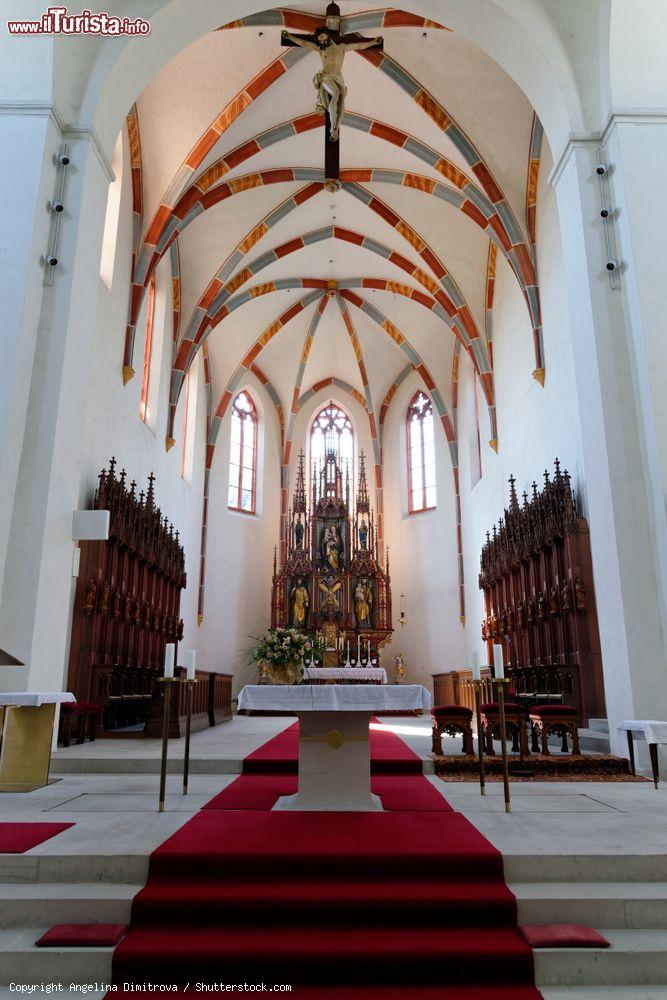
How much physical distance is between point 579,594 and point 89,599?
661 cm

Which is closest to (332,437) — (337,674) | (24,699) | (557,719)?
(337,674)

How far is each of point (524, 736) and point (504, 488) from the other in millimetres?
8152

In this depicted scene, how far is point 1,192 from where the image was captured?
6930 mm

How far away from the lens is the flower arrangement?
951 cm

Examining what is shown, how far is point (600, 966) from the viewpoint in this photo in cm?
303

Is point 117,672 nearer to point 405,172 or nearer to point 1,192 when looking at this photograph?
point 1,192

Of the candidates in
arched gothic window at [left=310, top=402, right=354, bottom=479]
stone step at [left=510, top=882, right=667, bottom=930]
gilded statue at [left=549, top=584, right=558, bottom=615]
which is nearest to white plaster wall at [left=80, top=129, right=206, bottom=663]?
arched gothic window at [left=310, top=402, right=354, bottom=479]

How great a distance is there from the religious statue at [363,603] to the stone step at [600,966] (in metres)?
15.9

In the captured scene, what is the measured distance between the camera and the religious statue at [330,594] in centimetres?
1889

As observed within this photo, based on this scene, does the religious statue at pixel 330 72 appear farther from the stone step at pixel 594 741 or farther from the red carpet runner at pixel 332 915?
the red carpet runner at pixel 332 915

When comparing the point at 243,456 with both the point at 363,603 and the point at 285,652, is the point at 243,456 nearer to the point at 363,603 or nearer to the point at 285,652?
the point at 363,603

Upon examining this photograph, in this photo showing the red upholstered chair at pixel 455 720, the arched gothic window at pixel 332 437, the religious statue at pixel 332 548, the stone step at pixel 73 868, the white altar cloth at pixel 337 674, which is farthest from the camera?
the arched gothic window at pixel 332 437

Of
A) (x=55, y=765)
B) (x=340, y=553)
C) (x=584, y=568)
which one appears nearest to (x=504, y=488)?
(x=584, y=568)

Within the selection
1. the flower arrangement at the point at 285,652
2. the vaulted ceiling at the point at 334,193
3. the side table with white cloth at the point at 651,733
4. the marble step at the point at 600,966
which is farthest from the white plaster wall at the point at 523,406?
the marble step at the point at 600,966
